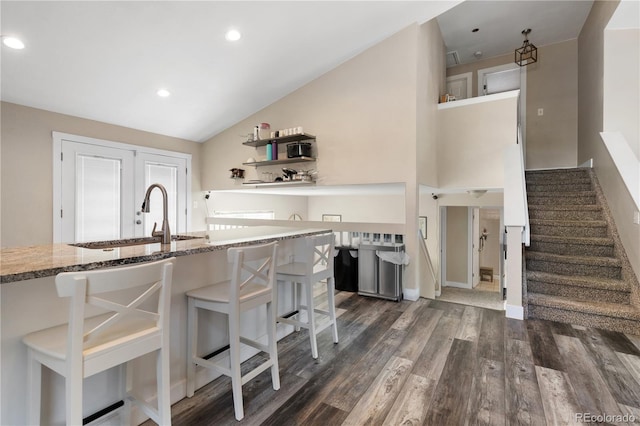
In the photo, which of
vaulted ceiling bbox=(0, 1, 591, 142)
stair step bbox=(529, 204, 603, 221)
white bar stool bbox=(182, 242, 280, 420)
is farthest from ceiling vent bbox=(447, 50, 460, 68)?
white bar stool bbox=(182, 242, 280, 420)

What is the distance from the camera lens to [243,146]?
17.3ft

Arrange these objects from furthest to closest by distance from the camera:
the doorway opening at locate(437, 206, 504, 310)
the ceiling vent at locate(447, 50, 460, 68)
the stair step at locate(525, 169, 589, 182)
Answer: the doorway opening at locate(437, 206, 504, 310) → the ceiling vent at locate(447, 50, 460, 68) → the stair step at locate(525, 169, 589, 182)

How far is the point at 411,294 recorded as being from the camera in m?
3.88

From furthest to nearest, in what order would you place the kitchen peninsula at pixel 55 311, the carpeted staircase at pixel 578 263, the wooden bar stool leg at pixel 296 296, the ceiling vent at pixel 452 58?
the ceiling vent at pixel 452 58
the carpeted staircase at pixel 578 263
the wooden bar stool leg at pixel 296 296
the kitchen peninsula at pixel 55 311

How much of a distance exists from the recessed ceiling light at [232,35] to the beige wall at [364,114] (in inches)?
59.6

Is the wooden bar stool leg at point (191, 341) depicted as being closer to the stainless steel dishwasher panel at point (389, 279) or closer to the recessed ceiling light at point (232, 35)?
the stainless steel dishwasher panel at point (389, 279)

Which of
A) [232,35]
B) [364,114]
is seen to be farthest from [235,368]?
[364,114]

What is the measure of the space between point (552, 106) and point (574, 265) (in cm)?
393

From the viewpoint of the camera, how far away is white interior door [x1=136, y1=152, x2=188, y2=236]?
15.4ft

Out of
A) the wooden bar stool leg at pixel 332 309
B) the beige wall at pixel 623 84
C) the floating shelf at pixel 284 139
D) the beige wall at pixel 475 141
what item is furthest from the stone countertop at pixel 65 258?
the beige wall at pixel 623 84

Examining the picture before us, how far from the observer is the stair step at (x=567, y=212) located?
4.24 meters

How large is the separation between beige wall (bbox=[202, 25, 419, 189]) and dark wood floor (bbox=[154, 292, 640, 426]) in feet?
6.67

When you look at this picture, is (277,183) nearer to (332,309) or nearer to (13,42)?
(332,309)

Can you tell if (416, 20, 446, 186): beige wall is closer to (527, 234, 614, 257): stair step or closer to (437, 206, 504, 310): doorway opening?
(527, 234, 614, 257): stair step
